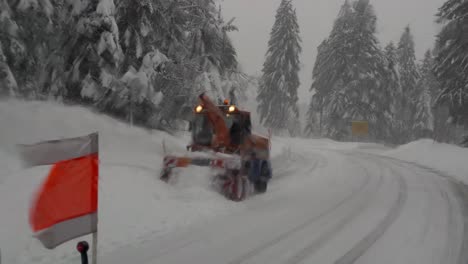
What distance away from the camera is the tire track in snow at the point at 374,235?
6.43 m

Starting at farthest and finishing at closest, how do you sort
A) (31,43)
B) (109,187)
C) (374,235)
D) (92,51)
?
1. (92,51)
2. (31,43)
3. (109,187)
4. (374,235)

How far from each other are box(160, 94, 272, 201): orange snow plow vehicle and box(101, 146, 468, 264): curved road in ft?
2.04

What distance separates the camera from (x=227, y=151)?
447 inches

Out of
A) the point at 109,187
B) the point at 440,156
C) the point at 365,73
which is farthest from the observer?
the point at 365,73

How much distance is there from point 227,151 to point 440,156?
15666 mm

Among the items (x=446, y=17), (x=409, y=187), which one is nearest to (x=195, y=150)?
(x=409, y=187)

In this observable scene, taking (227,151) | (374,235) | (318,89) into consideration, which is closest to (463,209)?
(374,235)

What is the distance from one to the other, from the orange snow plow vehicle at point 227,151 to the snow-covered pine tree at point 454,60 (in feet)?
45.5

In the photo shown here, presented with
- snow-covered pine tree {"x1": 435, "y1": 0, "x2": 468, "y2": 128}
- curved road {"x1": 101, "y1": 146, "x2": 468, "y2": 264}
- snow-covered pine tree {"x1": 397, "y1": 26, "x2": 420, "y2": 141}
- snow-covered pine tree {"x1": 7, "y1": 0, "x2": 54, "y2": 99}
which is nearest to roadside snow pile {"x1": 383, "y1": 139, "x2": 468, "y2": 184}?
snow-covered pine tree {"x1": 435, "y1": 0, "x2": 468, "y2": 128}

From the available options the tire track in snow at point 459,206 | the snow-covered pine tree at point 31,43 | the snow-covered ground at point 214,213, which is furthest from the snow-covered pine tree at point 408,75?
the snow-covered pine tree at point 31,43

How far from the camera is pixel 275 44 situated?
4422cm

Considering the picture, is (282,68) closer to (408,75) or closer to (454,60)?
(408,75)

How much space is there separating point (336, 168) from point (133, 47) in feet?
32.1

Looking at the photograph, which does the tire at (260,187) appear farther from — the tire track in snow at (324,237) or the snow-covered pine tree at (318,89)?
the snow-covered pine tree at (318,89)
